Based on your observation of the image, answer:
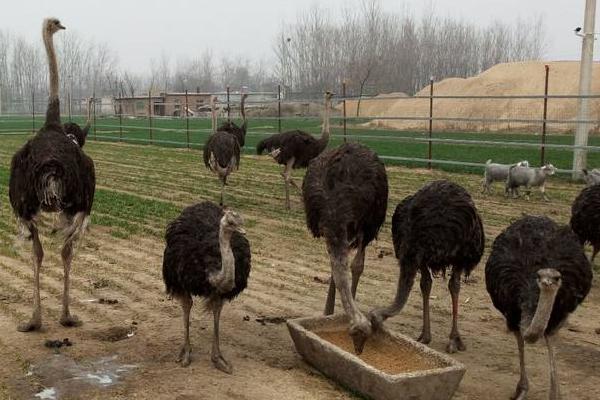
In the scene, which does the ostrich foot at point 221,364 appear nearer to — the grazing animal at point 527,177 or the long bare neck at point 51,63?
the long bare neck at point 51,63

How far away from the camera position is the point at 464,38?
54781mm

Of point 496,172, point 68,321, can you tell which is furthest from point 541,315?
point 496,172

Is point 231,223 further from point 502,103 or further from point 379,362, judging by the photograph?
point 502,103

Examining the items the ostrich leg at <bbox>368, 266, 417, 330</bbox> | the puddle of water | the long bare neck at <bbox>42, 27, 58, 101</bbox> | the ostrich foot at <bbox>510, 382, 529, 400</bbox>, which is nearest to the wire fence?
the long bare neck at <bbox>42, 27, 58, 101</bbox>

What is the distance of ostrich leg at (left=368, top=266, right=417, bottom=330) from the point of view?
4.02 meters

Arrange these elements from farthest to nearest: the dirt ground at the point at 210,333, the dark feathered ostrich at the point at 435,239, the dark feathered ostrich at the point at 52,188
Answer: the dark feathered ostrich at the point at 52,188, the dark feathered ostrich at the point at 435,239, the dirt ground at the point at 210,333

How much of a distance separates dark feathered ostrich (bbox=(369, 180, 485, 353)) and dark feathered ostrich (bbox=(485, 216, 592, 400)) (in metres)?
0.30

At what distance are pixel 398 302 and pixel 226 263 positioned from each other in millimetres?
970

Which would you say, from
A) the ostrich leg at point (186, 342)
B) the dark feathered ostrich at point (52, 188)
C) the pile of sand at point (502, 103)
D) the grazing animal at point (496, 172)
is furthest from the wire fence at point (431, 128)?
the ostrich leg at point (186, 342)

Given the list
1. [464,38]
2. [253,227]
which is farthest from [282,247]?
[464,38]

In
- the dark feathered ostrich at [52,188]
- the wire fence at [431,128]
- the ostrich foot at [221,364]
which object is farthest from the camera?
the wire fence at [431,128]

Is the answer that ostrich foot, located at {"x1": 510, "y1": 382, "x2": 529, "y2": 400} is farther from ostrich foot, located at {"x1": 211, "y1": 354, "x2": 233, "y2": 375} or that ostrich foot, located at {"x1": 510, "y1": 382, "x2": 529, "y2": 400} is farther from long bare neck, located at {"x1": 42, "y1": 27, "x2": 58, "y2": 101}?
long bare neck, located at {"x1": 42, "y1": 27, "x2": 58, "y2": 101}

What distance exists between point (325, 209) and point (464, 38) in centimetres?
5326

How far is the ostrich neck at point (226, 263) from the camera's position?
3820mm
